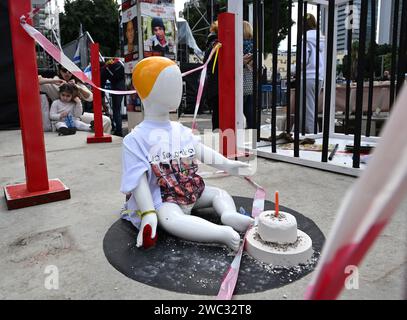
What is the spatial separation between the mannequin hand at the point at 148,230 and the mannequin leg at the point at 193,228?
0.34 feet

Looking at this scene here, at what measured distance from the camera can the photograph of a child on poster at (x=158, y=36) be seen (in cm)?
485

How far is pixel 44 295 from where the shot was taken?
1264mm

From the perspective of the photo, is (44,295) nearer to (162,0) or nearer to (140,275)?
(140,275)

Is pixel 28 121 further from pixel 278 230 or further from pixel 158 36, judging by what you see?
pixel 158 36

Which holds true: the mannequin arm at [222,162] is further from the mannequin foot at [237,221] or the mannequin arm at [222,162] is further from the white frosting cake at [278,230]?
the white frosting cake at [278,230]

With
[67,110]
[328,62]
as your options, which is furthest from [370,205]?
[67,110]

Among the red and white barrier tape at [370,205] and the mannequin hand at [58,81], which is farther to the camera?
the mannequin hand at [58,81]

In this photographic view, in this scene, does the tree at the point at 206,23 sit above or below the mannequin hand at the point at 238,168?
above

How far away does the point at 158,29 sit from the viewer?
495 cm

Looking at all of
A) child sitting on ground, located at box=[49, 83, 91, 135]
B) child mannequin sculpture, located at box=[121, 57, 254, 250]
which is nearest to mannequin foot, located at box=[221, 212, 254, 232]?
child mannequin sculpture, located at box=[121, 57, 254, 250]

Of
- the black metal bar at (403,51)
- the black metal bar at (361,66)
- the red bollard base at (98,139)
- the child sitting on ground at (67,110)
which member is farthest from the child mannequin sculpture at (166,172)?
the child sitting on ground at (67,110)

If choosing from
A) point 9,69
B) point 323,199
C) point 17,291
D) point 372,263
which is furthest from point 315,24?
point 9,69

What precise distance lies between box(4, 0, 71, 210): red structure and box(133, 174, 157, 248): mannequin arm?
971 millimetres

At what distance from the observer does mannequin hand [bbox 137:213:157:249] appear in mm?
1539
